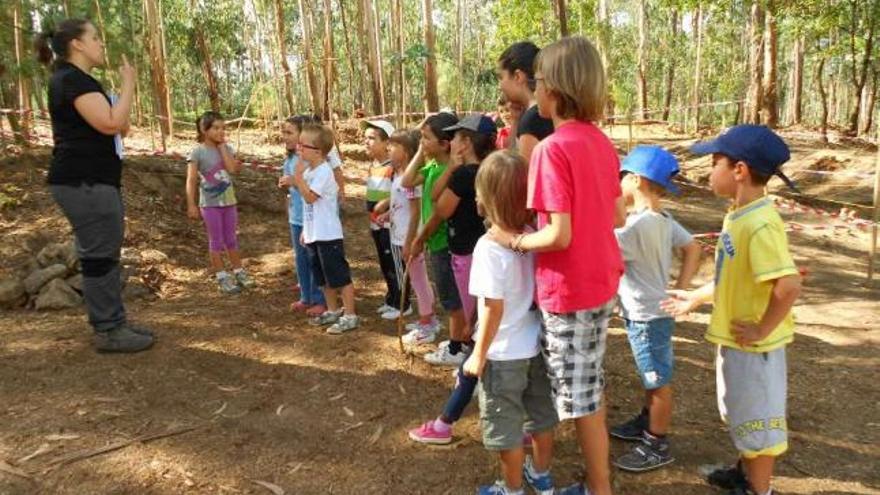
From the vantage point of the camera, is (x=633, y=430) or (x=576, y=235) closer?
(x=576, y=235)

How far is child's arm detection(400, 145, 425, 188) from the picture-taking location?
408 centimetres

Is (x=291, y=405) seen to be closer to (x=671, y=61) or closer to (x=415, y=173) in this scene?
(x=415, y=173)

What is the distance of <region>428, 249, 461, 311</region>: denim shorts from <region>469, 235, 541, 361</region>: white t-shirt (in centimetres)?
149

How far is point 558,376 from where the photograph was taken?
2.38 meters

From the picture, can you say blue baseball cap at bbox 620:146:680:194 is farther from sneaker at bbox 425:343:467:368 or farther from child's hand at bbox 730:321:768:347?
sneaker at bbox 425:343:467:368

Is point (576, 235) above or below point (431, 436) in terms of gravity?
above

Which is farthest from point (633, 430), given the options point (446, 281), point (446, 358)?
point (446, 281)

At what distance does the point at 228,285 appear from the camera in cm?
581

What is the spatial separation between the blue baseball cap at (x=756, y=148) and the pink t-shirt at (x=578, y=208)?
18.2 inches

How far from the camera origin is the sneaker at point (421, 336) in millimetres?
4477


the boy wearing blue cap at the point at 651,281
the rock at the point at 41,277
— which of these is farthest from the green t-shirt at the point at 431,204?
the rock at the point at 41,277

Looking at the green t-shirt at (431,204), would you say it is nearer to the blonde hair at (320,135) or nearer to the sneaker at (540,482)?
A: the blonde hair at (320,135)

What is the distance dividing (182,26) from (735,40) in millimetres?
28025

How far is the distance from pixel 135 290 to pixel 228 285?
780mm
